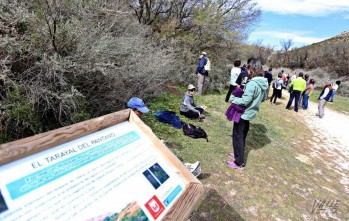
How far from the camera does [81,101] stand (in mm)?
4488

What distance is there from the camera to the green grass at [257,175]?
4.07 meters

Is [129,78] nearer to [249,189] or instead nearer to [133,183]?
[249,189]

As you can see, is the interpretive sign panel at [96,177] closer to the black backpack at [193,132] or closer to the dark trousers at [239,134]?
the dark trousers at [239,134]

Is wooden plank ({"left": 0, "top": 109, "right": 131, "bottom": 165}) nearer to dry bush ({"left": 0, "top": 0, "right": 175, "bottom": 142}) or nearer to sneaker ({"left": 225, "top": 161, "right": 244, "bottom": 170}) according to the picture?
dry bush ({"left": 0, "top": 0, "right": 175, "bottom": 142})

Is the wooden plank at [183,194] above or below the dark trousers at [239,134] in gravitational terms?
above

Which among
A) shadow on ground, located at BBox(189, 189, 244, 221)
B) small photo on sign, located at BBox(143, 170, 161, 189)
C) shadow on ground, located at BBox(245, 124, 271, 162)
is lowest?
shadow on ground, located at BBox(245, 124, 271, 162)

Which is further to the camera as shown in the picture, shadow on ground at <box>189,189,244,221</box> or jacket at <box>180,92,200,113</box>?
jacket at <box>180,92,200,113</box>

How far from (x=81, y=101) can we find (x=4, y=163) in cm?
317

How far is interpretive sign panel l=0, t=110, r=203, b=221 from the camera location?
4.62 ft

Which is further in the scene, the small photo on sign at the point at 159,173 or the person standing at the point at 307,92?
the person standing at the point at 307,92

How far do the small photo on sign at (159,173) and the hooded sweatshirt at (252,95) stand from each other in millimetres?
2823

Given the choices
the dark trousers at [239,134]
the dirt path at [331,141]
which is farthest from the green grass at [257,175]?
the dark trousers at [239,134]

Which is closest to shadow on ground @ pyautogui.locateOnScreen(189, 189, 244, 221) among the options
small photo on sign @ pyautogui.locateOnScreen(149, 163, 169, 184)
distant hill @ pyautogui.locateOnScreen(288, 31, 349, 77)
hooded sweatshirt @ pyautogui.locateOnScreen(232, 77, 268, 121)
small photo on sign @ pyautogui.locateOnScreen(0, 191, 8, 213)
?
hooded sweatshirt @ pyautogui.locateOnScreen(232, 77, 268, 121)

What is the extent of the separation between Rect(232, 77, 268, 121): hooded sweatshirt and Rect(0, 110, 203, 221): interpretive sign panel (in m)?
2.71
